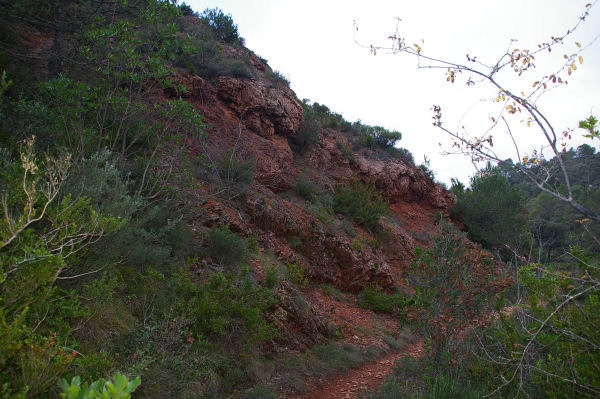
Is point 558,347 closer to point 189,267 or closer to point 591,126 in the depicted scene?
point 591,126

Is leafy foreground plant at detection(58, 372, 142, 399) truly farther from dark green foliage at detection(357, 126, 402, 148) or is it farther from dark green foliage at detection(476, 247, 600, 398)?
dark green foliage at detection(357, 126, 402, 148)

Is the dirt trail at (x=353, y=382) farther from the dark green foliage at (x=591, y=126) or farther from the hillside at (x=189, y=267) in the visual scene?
the dark green foliage at (x=591, y=126)

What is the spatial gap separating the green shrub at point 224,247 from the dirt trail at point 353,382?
9.25 feet

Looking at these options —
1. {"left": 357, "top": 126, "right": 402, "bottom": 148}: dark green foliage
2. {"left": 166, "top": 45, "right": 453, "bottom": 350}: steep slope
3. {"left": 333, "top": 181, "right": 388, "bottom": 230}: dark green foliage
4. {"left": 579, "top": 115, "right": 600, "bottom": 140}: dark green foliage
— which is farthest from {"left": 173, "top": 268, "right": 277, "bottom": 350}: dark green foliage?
{"left": 357, "top": 126, "right": 402, "bottom": 148}: dark green foliage

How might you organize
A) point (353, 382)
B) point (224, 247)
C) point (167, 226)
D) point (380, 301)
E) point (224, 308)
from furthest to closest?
1. point (380, 301)
2. point (224, 247)
3. point (353, 382)
4. point (167, 226)
5. point (224, 308)

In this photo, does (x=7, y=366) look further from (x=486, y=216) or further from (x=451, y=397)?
(x=486, y=216)

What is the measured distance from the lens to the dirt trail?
238 inches

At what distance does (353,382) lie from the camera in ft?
21.6

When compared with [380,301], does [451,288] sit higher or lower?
higher

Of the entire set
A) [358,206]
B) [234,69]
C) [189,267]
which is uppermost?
[234,69]

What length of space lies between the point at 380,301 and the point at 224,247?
5496 mm

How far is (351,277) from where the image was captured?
37.5 feet

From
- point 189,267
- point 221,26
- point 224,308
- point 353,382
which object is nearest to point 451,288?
point 353,382

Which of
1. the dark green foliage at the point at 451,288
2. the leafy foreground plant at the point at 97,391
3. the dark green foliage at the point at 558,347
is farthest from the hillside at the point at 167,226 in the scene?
the dark green foliage at the point at 558,347
